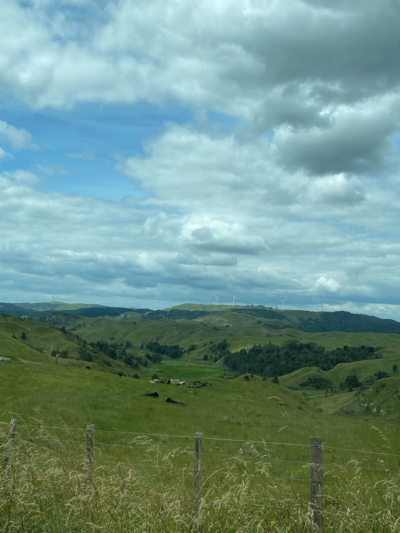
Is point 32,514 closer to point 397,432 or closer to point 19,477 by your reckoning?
point 19,477

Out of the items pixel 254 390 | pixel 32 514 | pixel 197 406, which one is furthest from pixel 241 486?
pixel 254 390

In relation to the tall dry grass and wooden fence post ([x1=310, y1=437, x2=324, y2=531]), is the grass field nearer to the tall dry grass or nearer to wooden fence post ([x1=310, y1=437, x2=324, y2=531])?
the tall dry grass

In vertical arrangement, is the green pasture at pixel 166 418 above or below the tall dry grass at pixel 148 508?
below

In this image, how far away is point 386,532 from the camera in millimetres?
9680

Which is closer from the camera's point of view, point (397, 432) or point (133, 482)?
point (133, 482)

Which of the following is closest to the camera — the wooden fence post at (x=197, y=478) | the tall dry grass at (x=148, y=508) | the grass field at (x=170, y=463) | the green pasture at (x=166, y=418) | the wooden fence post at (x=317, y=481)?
the tall dry grass at (x=148, y=508)

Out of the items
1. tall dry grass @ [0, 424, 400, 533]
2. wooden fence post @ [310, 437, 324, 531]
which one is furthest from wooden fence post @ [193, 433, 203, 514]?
wooden fence post @ [310, 437, 324, 531]

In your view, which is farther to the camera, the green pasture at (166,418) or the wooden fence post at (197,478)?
the green pasture at (166,418)

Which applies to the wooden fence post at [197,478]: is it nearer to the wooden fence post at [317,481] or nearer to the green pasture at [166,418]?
the wooden fence post at [317,481]

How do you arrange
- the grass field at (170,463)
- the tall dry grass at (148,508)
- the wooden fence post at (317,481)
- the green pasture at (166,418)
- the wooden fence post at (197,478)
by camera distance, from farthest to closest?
the green pasture at (166,418) < the wooden fence post at (197,478) < the wooden fence post at (317,481) < the grass field at (170,463) < the tall dry grass at (148,508)

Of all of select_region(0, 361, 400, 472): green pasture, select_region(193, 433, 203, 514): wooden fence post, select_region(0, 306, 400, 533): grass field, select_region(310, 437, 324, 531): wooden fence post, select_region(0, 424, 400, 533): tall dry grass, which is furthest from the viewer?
select_region(0, 361, 400, 472): green pasture

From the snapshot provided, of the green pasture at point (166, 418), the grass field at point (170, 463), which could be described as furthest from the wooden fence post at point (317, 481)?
the green pasture at point (166, 418)

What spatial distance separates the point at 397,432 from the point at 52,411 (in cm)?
3109

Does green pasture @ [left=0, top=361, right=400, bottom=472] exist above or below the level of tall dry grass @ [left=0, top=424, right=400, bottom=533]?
below
